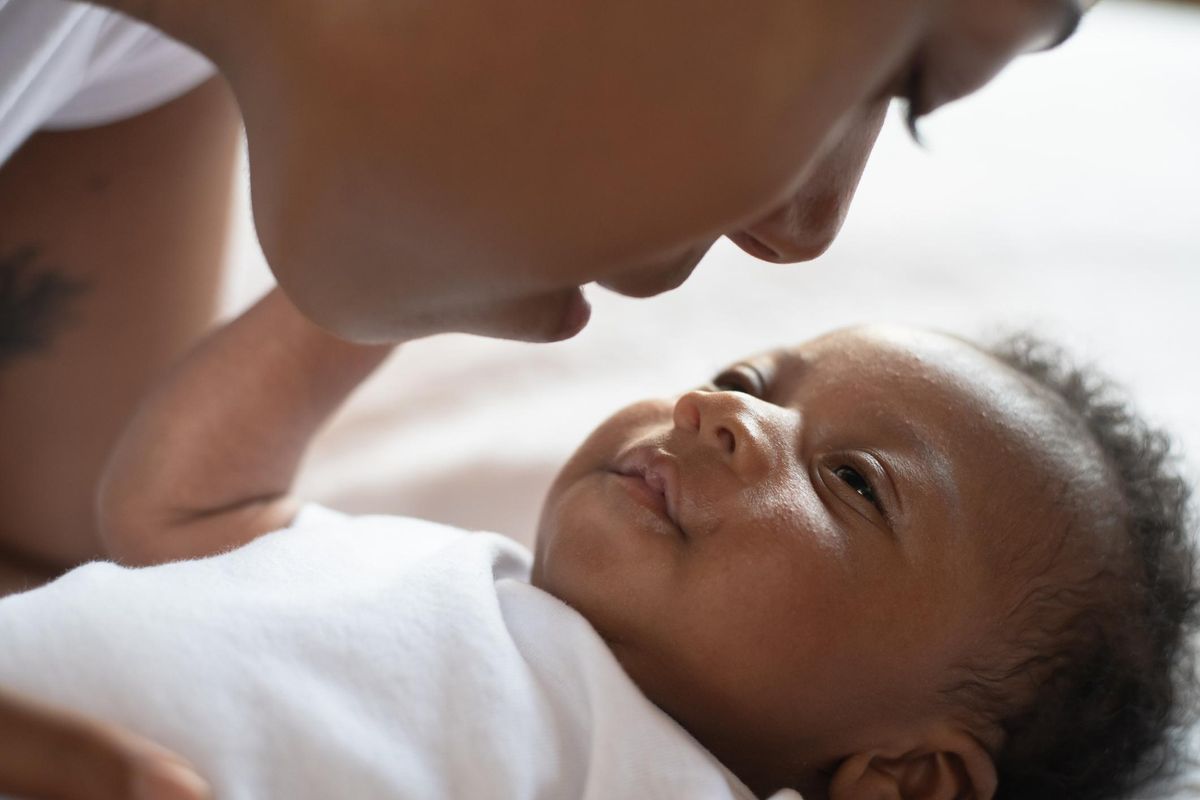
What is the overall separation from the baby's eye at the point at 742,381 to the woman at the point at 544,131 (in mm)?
260

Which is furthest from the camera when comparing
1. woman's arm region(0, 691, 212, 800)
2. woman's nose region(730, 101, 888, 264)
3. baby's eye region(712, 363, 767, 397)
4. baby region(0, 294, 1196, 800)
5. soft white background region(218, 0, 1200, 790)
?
soft white background region(218, 0, 1200, 790)

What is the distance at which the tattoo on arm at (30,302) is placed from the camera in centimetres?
122

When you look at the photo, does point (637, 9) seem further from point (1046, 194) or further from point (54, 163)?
point (1046, 194)

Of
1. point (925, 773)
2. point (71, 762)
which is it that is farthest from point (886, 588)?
point (71, 762)

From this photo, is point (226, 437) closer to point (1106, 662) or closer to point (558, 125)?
point (558, 125)

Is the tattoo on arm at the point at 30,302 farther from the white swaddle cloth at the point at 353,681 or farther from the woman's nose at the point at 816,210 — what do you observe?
the woman's nose at the point at 816,210

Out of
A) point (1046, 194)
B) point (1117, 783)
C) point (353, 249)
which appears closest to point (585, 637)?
point (353, 249)

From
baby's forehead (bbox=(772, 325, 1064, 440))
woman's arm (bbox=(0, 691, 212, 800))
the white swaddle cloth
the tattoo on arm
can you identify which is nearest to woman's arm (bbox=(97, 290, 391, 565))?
the tattoo on arm

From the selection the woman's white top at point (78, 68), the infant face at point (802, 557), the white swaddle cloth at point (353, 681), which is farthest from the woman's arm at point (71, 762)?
the woman's white top at point (78, 68)

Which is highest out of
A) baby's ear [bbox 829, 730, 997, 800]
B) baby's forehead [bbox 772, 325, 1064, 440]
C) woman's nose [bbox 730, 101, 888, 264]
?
→ woman's nose [bbox 730, 101, 888, 264]

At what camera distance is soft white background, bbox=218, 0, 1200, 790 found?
1449 mm

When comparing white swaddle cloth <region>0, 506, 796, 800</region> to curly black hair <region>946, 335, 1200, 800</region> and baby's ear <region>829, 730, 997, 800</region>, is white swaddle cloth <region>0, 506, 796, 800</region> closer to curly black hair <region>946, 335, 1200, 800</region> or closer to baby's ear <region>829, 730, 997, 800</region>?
baby's ear <region>829, 730, 997, 800</region>

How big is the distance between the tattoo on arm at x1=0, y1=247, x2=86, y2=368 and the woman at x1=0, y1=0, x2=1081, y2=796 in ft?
1.43

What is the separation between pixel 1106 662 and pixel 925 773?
157 mm
